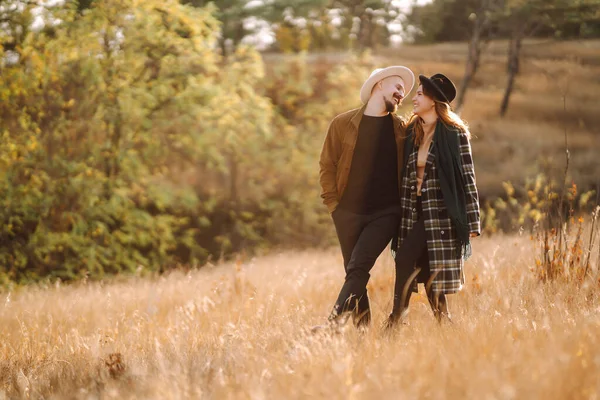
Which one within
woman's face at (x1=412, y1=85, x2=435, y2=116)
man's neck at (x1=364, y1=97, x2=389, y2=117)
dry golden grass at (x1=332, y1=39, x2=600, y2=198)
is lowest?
dry golden grass at (x1=332, y1=39, x2=600, y2=198)

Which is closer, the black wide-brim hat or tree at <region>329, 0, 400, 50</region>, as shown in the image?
the black wide-brim hat

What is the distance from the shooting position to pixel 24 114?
11414 millimetres

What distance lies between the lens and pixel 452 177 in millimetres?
3990

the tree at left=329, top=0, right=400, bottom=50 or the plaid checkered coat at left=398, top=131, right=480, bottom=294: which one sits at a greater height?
the tree at left=329, top=0, right=400, bottom=50

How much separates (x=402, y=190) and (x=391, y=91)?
2.52 ft

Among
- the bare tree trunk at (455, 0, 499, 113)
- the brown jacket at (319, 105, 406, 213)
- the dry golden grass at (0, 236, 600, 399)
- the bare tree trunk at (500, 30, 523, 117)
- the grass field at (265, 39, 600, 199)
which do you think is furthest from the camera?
the bare tree trunk at (500, 30, 523, 117)

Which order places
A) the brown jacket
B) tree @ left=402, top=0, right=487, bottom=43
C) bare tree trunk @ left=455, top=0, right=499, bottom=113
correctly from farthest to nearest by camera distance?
tree @ left=402, top=0, right=487, bottom=43, bare tree trunk @ left=455, top=0, right=499, bottom=113, the brown jacket

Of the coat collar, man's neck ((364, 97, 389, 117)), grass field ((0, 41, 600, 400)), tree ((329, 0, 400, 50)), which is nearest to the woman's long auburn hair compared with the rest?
the coat collar

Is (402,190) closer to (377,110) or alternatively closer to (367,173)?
(367,173)

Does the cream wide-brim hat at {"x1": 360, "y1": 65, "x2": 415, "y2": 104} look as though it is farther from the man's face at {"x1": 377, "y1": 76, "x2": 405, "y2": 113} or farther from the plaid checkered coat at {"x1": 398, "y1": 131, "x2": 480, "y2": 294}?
the plaid checkered coat at {"x1": 398, "y1": 131, "x2": 480, "y2": 294}

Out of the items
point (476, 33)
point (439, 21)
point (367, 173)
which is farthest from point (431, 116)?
point (439, 21)

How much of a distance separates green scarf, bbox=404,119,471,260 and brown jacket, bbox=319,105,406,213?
0.36 meters

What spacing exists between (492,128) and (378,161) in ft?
89.7

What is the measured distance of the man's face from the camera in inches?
176
